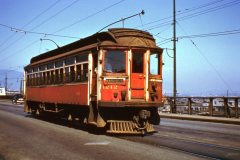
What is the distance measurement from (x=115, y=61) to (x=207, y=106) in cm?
1322

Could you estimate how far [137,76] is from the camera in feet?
43.3

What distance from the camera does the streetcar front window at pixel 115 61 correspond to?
13.1 m

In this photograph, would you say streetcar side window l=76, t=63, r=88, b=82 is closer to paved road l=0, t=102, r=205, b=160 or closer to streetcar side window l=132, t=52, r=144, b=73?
streetcar side window l=132, t=52, r=144, b=73

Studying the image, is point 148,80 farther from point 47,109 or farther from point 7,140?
point 47,109

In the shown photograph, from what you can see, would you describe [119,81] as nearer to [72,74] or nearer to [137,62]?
[137,62]

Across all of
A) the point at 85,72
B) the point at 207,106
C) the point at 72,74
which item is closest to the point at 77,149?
the point at 85,72

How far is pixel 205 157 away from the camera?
8.48 m

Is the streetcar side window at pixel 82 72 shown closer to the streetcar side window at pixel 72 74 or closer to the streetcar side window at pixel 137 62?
the streetcar side window at pixel 72 74

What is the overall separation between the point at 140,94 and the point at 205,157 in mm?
4996

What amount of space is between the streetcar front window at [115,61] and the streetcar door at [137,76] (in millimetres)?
379

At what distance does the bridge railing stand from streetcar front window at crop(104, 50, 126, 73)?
283 inches

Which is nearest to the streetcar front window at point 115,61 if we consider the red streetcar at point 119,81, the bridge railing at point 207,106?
the red streetcar at point 119,81

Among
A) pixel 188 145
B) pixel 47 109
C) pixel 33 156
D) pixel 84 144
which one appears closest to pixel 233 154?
pixel 188 145

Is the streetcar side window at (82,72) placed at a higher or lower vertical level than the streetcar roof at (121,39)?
lower
